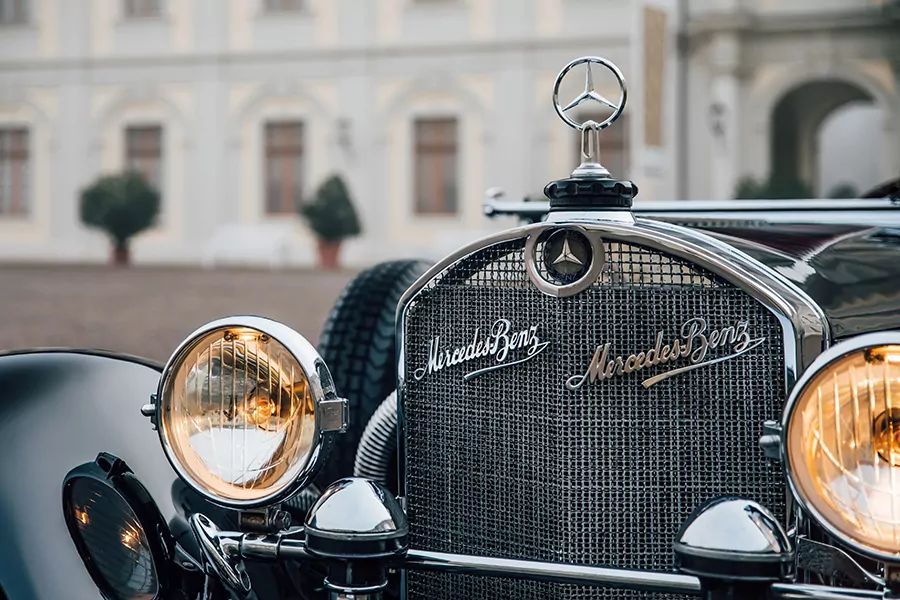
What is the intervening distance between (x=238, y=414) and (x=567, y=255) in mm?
532

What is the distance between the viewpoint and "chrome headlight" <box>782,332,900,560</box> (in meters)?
1.22

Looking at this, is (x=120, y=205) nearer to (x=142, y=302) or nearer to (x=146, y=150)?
(x=146, y=150)

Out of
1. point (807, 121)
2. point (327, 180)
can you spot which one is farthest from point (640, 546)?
point (807, 121)

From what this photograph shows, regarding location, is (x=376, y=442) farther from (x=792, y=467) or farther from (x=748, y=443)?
(x=792, y=467)

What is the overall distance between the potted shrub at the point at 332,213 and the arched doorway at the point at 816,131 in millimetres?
7152

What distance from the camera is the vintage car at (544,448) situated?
4.13 ft

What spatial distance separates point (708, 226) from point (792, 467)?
3.88ft

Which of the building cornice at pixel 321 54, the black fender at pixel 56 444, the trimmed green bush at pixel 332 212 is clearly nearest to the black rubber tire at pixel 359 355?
the black fender at pixel 56 444

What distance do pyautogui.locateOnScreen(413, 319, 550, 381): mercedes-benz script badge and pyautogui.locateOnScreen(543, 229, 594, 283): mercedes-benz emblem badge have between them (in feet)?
0.28

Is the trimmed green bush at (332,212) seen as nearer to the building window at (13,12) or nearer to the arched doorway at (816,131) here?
the arched doorway at (816,131)

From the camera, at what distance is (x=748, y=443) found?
1453 millimetres

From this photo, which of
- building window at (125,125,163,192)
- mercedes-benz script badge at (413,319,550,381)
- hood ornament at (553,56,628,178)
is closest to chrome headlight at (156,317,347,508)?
mercedes-benz script badge at (413,319,550,381)

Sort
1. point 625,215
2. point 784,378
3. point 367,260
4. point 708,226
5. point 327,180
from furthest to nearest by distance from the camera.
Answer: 1. point 367,260
2. point 327,180
3. point 708,226
4. point 625,215
5. point 784,378

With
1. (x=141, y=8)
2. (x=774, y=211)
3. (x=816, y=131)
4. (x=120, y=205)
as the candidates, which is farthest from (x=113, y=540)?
(x=816, y=131)
